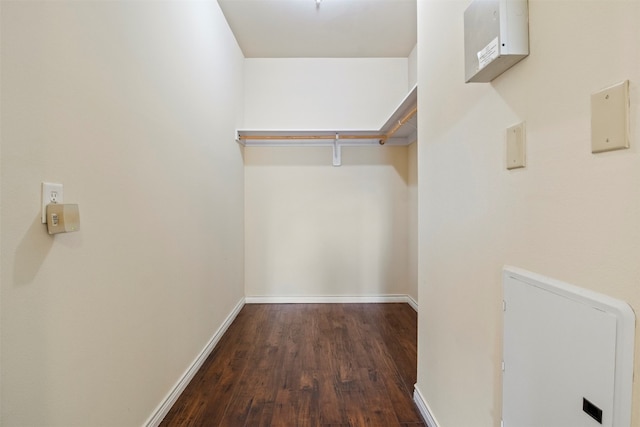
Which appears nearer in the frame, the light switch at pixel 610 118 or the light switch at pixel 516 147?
the light switch at pixel 610 118

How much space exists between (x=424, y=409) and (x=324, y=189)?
237cm

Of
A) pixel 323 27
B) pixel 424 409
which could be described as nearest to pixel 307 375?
pixel 424 409

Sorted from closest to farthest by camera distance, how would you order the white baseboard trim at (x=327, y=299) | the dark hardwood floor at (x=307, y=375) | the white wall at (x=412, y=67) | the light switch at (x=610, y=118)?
the light switch at (x=610, y=118)
the dark hardwood floor at (x=307, y=375)
the white wall at (x=412, y=67)
the white baseboard trim at (x=327, y=299)

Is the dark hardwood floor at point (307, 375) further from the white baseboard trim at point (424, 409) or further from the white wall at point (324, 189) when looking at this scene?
the white wall at point (324, 189)

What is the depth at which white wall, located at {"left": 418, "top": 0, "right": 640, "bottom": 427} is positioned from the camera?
0.57 metres

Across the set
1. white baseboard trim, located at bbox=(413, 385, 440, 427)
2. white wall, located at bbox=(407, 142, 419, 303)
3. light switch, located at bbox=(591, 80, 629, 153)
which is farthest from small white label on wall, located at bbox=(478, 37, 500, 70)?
white wall, located at bbox=(407, 142, 419, 303)

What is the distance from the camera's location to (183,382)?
1843 millimetres

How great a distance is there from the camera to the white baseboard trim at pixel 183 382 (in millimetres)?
1535

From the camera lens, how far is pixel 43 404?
91 cm

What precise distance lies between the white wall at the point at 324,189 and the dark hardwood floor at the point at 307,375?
0.53 meters

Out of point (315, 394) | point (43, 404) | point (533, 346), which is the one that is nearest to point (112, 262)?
point (43, 404)

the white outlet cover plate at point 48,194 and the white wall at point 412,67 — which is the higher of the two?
the white wall at point 412,67

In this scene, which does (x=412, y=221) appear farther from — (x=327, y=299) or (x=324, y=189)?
(x=327, y=299)

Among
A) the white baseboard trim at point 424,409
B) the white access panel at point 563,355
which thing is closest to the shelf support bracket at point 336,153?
the white baseboard trim at point 424,409
